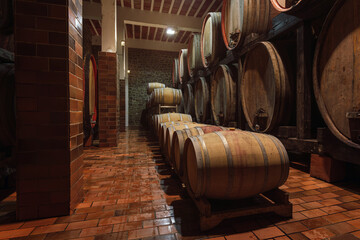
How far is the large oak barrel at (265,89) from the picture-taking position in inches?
93.9

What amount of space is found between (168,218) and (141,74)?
11125 millimetres

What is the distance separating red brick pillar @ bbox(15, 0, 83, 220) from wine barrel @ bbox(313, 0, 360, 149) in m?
2.36

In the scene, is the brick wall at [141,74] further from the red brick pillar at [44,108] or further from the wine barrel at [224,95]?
the red brick pillar at [44,108]

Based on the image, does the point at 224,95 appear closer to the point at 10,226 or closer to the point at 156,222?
the point at 156,222

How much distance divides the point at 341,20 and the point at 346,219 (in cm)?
170

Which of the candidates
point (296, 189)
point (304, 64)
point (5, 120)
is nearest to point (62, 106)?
point (5, 120)

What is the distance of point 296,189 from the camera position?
6.13 feet

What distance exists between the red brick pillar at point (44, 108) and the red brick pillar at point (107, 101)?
3.00m

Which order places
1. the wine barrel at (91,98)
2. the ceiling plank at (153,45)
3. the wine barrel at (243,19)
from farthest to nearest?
the ceiling plank at (153,45)
the wine barrel at (91,98)
the wine barrel at (243,19)

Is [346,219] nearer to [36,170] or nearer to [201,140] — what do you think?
[201,140]

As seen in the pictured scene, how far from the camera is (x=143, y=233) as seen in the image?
121 centimetres

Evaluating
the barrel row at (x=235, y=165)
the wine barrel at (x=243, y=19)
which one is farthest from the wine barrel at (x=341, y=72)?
the wine barrel at (x=243, y=19)

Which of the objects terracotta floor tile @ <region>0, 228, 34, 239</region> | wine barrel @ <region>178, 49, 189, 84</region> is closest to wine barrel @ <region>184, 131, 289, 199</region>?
terracotta floor tile @ <region>0, 228, 34, 239</region>

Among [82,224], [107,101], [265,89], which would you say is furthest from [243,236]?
[107,101]
